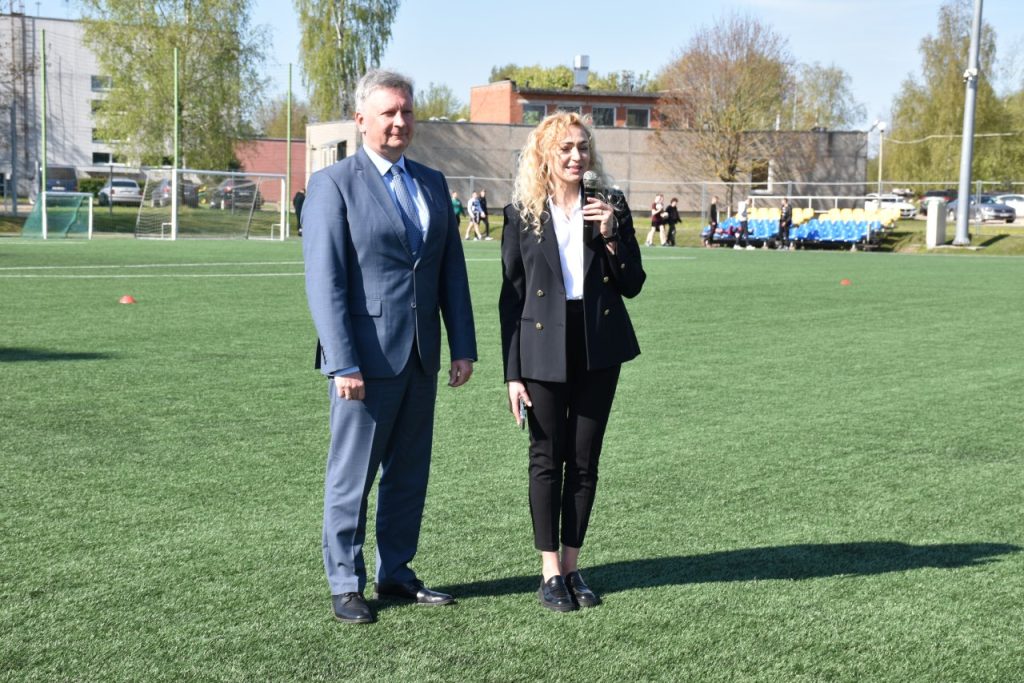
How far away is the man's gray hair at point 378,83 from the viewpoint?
161 inches

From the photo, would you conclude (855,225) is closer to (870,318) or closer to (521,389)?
(870,318)

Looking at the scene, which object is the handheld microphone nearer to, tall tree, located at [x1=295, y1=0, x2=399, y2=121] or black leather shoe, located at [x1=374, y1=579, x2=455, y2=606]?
black leather shoe, located at [x1=374, y1=579, x2=455, y2=606]

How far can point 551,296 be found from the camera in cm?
440

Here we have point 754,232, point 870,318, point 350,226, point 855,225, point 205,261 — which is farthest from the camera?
point 754,232

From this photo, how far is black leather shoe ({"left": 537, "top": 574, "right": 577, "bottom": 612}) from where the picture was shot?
14.5 feet

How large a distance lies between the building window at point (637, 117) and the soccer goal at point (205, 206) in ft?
103

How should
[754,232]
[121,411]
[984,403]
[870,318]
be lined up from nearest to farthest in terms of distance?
[121,411] → [984,403] → [870,318] → [754,232]

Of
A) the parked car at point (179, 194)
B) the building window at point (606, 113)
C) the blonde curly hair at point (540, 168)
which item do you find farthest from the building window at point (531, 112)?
the blonde curly hair at point (540, 168)

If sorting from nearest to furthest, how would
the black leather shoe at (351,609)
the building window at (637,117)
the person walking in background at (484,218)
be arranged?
the black leather shoe at (351,609) < the person walking in background at (484,218) < the building window at (637,117)

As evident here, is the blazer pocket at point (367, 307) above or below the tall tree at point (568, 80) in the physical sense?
below

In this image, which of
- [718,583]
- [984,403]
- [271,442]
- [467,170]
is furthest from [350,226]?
[467,170]

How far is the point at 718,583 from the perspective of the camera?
4762 mm

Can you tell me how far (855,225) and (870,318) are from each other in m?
24.4

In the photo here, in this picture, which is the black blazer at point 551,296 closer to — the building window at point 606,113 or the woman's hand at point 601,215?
the woman's hand at point 601,215
